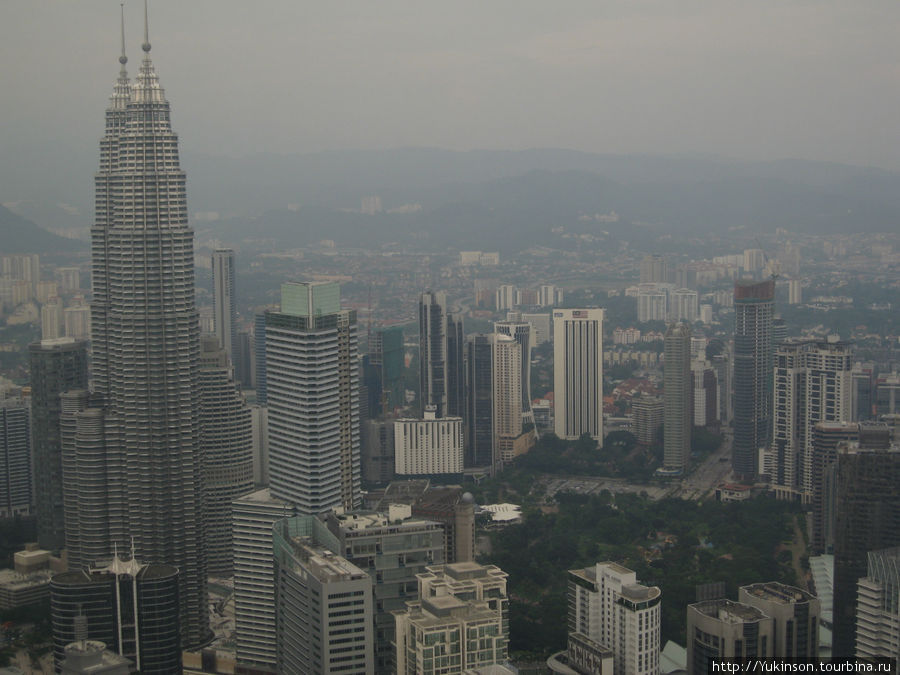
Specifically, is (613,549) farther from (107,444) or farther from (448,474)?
(107,444)

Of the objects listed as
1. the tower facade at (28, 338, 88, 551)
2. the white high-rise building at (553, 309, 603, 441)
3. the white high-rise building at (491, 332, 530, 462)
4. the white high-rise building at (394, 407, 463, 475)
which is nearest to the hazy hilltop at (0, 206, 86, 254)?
the tower facade at (28, 338, 88, 551)

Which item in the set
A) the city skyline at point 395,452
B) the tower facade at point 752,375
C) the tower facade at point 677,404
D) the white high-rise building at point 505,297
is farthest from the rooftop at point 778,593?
the white high-rise building at point 505,297

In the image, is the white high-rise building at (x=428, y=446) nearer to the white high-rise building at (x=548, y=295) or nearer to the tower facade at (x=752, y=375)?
the tower facade at (x=752, y=375)

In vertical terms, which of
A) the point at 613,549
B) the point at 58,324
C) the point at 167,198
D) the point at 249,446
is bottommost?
the point at 613,549

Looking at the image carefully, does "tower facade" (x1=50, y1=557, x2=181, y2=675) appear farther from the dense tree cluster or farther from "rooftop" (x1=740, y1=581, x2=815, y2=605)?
"rooftop" (x1=740, y1=581, x2=815, y2=605)

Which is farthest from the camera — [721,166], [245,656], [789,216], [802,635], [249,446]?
[789,216]

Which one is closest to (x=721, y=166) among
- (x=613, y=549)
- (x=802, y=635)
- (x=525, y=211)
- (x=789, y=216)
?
(x=789, y=216)
